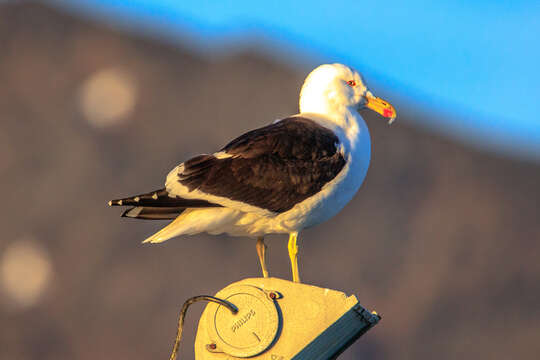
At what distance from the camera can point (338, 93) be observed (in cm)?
908

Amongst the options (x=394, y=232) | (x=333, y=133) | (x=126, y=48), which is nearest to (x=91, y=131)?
(x=126, y=48)

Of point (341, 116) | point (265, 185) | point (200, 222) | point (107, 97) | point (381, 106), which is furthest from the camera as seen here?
point (107, 97)

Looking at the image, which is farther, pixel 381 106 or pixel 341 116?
pixel 381 106

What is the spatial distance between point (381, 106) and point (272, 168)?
1503 millimetres

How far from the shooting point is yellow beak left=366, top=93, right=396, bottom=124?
9188 mm

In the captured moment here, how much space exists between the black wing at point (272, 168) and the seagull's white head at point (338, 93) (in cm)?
61

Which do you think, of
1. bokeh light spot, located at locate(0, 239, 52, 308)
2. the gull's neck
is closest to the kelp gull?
the gull's neck

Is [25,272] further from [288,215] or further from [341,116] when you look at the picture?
[288,215]

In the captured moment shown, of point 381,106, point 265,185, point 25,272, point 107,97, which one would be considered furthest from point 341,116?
point 107,97

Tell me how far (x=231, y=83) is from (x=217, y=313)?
131ft

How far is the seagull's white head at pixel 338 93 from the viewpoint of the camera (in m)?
9.09

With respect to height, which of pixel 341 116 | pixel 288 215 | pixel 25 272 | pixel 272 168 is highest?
pixel 341 116

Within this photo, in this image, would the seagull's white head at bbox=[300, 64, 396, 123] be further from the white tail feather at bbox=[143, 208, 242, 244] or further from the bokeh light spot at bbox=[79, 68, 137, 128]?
the bokeh light spot at bbox=[79, 68, 137, 128]

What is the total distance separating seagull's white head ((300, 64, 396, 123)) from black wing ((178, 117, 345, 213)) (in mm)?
608
